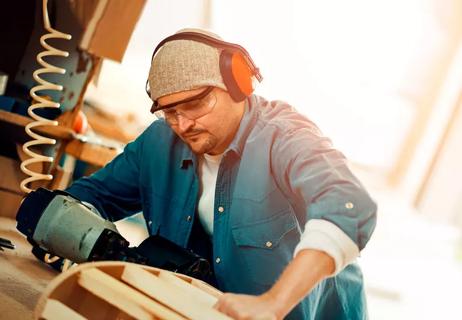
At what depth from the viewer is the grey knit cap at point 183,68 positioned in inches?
62.0

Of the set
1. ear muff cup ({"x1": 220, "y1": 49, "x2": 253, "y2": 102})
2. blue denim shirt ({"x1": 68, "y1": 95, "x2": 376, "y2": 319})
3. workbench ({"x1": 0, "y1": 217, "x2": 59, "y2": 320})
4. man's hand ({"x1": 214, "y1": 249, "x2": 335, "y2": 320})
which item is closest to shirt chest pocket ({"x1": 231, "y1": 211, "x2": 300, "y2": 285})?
blue denim shirt ({"x1": 68, "y1": 95, "x2": 376, "y2": 319})

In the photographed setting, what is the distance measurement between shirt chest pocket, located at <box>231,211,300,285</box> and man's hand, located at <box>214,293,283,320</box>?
1.93 feet

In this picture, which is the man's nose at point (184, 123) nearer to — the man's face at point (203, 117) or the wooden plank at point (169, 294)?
the man's face at point (203, 117)

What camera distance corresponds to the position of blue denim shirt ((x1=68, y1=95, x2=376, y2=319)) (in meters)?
1.59

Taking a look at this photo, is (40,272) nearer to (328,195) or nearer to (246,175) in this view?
(246,175)

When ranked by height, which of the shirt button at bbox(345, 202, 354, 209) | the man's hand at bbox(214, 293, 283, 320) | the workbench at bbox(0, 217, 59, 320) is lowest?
the workbench at bbox(0, 217, 59, 320)

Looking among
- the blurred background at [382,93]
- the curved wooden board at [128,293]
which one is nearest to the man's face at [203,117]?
the curved wooden board at [128,293]

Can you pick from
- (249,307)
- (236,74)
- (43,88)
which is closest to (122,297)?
(249,307)

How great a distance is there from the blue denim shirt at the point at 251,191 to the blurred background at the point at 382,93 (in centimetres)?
259

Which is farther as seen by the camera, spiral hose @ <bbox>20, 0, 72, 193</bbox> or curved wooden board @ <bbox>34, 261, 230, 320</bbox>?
spiral hose @ <bbox>20, 0, 72, 193</bbox>

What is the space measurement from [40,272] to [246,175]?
37.0 inches

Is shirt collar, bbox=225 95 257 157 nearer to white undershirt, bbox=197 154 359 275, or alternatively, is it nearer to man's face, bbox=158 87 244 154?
man's face, bbox=158 87 244 154

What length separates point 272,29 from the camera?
197 inches

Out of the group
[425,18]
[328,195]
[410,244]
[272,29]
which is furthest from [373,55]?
[328,195]
